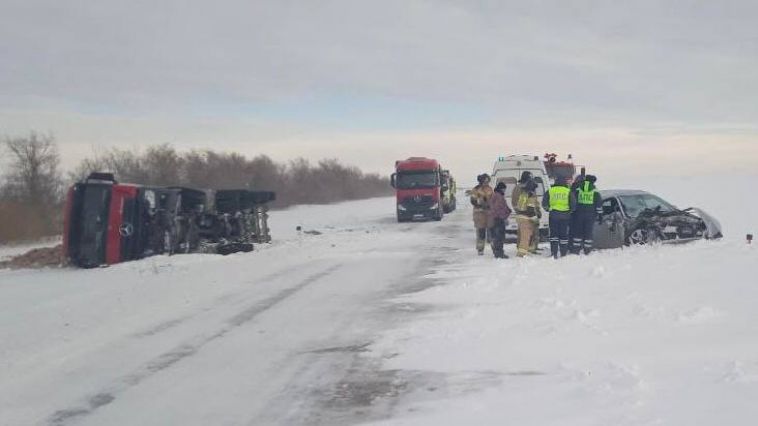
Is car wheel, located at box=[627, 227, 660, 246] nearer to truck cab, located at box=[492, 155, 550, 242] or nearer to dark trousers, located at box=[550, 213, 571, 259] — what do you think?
dark trousers, located at box=[550, 213, 571, 259]

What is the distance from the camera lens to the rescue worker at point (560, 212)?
15.6 meters

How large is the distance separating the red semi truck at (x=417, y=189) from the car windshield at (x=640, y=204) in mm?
19261

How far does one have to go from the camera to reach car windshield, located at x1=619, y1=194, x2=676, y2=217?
16.6 metres

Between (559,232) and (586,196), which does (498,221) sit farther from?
(586,196)

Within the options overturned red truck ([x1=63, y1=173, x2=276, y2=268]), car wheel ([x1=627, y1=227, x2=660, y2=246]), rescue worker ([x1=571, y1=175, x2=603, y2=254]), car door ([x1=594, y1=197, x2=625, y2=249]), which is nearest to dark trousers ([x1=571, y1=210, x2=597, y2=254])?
rescue worker ([x1=571, y1=175, x2=603, y2=254])

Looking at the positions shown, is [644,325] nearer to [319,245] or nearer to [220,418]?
[220,418]

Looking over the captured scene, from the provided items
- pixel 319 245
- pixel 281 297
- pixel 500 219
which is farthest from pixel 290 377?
pixel 319 245

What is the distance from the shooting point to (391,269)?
49.7ft

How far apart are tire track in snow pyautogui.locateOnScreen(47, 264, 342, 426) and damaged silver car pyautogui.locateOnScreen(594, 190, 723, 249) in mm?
7922

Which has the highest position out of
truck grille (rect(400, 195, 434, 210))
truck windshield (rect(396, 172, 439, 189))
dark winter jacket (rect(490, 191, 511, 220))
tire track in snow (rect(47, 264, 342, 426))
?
truck windshield (rect(396, 172, 439, 189))

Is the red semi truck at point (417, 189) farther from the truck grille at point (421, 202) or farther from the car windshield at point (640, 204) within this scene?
the car windshield at point (640, 204)

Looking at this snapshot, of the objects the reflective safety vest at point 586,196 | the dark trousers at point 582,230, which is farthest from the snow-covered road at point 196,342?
the reflective safety vest at point 586,196

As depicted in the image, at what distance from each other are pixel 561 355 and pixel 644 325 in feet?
4.72

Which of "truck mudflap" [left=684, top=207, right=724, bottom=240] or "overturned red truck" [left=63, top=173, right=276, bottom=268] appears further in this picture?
"overturned red truck" [left=63, top=173, right=276, bottom=268]
